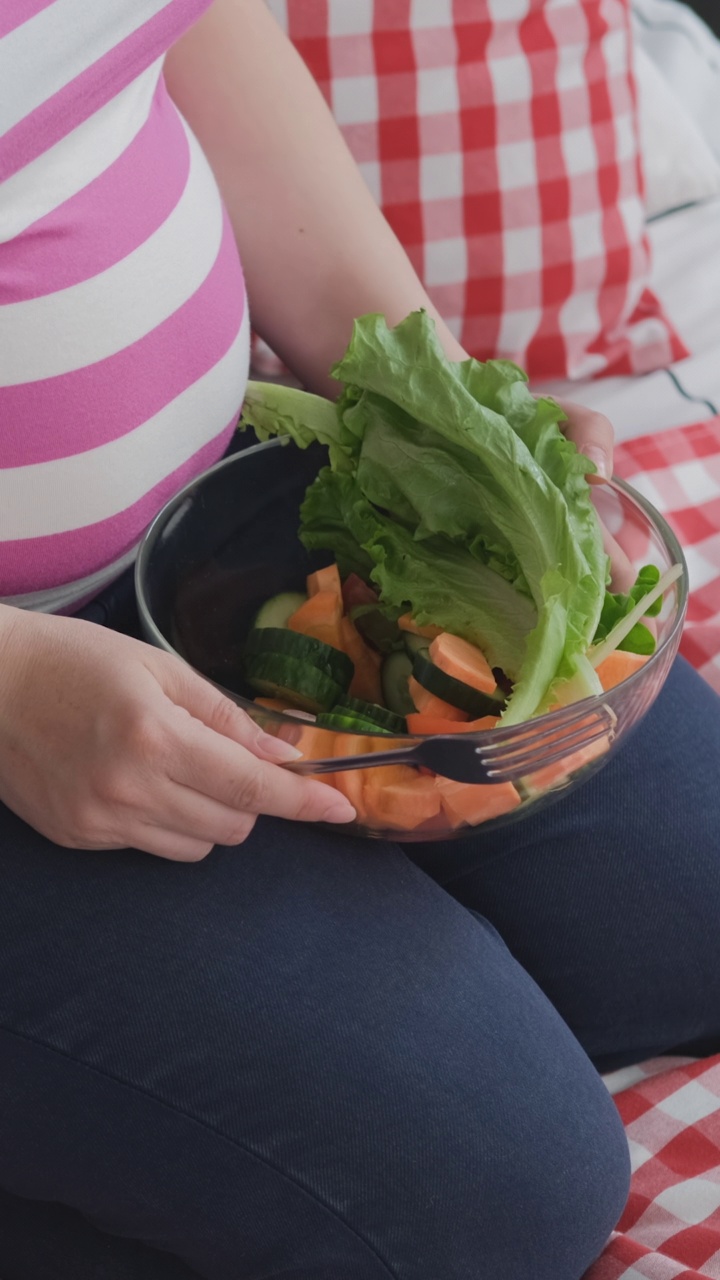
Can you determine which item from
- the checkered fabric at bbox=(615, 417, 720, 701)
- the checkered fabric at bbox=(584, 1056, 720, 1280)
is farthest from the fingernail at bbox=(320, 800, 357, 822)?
the checkered fabric at bbox=(615, 417, 720, 701)

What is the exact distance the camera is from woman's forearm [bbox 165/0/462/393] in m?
0.96

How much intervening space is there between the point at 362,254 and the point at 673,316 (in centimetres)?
61

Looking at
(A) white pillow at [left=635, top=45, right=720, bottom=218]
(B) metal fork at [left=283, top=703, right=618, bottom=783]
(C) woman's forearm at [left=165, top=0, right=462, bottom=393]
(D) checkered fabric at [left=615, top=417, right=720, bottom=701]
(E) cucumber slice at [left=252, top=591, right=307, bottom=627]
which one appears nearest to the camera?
(B) metal fork at [left=283, top=703, right=618, bottom=783]

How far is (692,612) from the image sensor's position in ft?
3.85

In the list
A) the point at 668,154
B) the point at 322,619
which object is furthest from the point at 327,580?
the point at 668,154

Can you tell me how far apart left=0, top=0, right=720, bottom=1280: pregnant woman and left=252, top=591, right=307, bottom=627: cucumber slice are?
0.09 m

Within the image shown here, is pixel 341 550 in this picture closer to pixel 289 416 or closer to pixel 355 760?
pixel 289 416

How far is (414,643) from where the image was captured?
2.54ft

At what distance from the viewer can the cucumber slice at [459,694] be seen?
0.71m

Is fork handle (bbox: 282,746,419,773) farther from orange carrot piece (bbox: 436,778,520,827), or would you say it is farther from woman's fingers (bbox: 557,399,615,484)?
woman's fingers (bbox: 557,399,615,484)

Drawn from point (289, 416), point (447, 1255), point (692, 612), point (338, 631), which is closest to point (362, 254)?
point (289, 416)

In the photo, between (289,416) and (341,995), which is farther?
(289,416)

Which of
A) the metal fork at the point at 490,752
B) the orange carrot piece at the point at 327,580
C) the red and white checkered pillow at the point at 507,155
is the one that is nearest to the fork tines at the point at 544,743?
the metal fork at the point at 490,752

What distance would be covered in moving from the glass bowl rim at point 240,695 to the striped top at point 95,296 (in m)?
0.01
